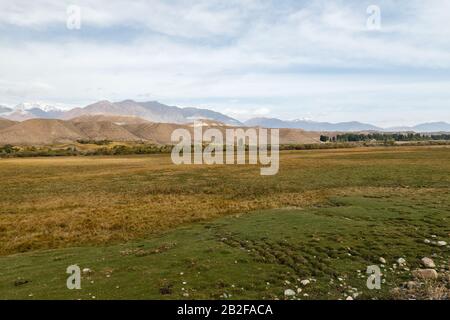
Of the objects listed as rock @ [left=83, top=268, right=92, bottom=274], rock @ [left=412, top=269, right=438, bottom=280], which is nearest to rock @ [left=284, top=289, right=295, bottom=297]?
rock @ [left=412, top=269, right=438, bottom=280]

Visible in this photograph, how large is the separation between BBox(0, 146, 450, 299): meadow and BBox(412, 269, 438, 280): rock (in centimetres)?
45

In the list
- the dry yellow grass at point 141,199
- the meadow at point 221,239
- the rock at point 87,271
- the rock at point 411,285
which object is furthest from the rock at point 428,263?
the dry yellow grass at point 141,199

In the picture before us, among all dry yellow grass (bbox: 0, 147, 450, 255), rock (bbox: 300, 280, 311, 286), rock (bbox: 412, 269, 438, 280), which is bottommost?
dry yellow grass (bbox: 0, 147, 450, 255)

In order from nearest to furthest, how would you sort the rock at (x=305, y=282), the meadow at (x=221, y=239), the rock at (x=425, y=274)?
the rock at (x=305, y=282) → the meadow at (x=221, y=239) → the rock at (x=425, y=274)

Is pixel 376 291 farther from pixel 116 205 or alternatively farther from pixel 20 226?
pixel 116 205

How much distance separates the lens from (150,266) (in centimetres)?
1762

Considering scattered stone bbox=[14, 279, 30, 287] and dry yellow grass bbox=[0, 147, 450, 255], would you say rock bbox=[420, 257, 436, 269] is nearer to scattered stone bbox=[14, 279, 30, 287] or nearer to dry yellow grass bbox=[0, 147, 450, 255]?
dry yellow grass bbox=[0, 147, 450, 255]

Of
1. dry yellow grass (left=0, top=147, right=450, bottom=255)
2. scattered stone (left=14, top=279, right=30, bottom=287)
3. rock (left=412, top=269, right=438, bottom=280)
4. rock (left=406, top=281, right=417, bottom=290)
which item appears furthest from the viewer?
dry yellow grass (left=0, top=147, right=450, bottom=255)

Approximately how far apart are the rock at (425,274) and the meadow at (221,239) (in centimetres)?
45

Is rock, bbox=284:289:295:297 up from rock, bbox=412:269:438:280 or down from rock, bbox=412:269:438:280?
down

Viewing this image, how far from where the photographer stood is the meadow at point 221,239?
15.0m

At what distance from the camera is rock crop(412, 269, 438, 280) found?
1522 cm

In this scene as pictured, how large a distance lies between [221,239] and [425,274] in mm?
11290

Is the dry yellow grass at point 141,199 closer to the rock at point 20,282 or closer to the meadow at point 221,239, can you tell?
the meadow at point 221,239
